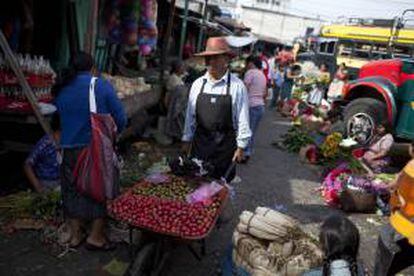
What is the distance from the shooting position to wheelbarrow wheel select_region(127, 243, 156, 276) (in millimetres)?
3777

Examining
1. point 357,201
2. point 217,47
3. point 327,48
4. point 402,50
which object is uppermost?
point 402,50

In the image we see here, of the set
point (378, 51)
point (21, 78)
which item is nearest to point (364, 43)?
point (378, 51)

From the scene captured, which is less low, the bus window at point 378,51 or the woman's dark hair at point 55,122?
the bus window at point 378,51

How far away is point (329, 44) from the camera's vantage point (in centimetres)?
2069

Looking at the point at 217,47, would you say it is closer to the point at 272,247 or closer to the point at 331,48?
the point at 272,247

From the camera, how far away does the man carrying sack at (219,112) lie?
4562 millimetres

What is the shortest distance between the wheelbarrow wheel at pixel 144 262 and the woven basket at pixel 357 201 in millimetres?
3927

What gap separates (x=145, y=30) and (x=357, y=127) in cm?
525

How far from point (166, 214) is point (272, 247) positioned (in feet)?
3.22

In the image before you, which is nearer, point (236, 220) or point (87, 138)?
point (87, 138)

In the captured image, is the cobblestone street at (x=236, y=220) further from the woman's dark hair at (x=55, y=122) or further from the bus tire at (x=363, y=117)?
the bus tire at (x=363, y=117)

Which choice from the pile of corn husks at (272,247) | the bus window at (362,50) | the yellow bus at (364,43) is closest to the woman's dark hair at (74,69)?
the pile of corn husks at (272,247)

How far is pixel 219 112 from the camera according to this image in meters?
4.56

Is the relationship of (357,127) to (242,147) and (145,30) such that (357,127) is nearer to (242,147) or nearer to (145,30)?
(145,30)
